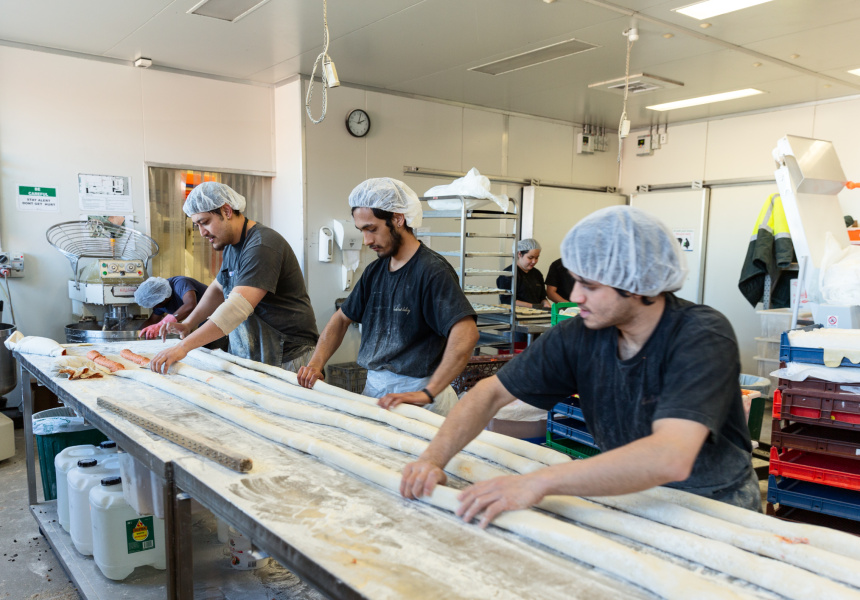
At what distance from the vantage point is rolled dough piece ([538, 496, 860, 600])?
98 cm

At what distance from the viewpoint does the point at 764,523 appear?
1.21 m

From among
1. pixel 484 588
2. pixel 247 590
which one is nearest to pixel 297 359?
pixel 247 590

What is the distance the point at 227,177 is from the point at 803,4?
4.34m

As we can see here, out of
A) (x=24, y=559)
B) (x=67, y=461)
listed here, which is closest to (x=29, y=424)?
(x=67, y=461)

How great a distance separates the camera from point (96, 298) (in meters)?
4.16

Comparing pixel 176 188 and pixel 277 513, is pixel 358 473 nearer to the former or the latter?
pixel 277 513

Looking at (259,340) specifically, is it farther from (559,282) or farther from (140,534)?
(559,282)

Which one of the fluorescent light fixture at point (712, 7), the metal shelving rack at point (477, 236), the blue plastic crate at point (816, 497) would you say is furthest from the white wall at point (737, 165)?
the blue plastic crate at point (816, 497)

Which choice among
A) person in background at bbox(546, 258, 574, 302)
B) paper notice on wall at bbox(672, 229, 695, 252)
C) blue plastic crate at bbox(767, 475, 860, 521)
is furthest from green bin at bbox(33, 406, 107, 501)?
paper notice on wall at bbox(672, 229, 695, 252)

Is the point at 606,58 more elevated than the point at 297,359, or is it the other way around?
the point at 606,58

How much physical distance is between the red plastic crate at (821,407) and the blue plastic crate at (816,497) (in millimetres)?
321

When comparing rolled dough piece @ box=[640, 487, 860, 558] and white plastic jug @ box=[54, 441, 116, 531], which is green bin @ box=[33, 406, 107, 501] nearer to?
white plastic jug @ box=[54, 441, 116, 531]

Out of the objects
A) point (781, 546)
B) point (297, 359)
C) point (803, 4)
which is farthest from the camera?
point (803, 4)

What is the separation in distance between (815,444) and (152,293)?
150 inches
